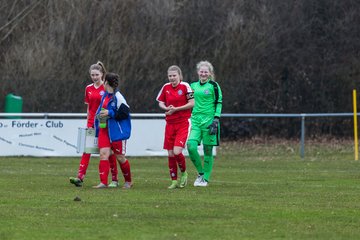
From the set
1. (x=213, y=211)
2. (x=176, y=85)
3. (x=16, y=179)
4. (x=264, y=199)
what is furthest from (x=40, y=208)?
(x=16, y=179)

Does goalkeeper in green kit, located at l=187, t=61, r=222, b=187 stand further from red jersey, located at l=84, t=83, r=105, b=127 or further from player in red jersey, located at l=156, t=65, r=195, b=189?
red jersey, located at l=84, t=83, r=105, b=127

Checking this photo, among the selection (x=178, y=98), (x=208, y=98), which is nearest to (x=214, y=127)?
(x=208, y=98)

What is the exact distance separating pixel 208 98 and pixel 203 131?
0.54 meters

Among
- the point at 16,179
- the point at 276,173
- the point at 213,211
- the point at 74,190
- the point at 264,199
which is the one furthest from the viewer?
the point at 276,173

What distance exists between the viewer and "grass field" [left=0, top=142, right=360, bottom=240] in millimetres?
10695

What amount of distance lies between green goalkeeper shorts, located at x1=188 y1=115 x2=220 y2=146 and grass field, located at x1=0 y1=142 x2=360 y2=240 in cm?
74

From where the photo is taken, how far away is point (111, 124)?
15.8m

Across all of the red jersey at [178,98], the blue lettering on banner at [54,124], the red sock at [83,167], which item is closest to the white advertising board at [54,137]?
the blue lettering on banner at [54,124]

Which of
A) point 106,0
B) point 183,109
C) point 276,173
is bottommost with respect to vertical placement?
point 276,173

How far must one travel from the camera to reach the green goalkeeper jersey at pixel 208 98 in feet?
54.6

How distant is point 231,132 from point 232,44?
3378 mm

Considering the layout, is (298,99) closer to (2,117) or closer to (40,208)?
(2,117)

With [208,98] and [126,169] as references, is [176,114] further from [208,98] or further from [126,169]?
[126,169]

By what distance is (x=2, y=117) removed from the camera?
27375mm
